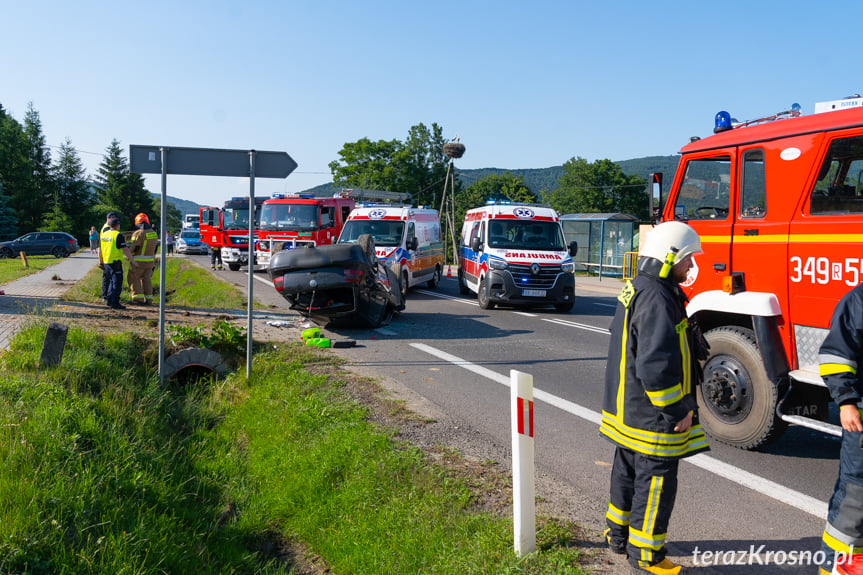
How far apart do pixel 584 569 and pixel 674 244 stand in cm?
171

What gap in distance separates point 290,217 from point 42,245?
27.1 meters

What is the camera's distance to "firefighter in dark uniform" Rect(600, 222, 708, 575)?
3.09 metres

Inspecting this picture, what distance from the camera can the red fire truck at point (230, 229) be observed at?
28016 mm

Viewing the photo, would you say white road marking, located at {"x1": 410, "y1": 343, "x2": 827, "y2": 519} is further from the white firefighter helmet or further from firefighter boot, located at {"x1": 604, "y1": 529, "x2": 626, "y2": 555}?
the white firefighter helmet

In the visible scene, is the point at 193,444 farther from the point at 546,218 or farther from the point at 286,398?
the point at 546,218

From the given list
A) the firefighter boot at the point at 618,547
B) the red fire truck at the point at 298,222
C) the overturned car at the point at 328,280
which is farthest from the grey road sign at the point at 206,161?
the red fire truck at the point at 298,222

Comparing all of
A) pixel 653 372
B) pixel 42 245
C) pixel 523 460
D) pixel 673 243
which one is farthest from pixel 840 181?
pixel 42 245

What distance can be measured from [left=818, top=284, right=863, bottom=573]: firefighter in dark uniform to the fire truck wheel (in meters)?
2.10

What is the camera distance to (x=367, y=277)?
443 inches

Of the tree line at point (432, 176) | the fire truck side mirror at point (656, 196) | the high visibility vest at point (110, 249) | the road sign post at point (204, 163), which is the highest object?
the tree line at point (432, 176)

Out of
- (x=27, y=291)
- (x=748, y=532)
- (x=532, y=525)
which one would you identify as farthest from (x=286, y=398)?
(x=27, y=291)

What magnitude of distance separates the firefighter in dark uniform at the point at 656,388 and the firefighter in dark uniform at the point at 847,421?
594 millimetres

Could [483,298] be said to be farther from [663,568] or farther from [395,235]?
[663,568]

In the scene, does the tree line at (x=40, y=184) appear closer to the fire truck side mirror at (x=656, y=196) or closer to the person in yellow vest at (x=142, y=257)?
the person in yellow vest at (x=142, y=257)
